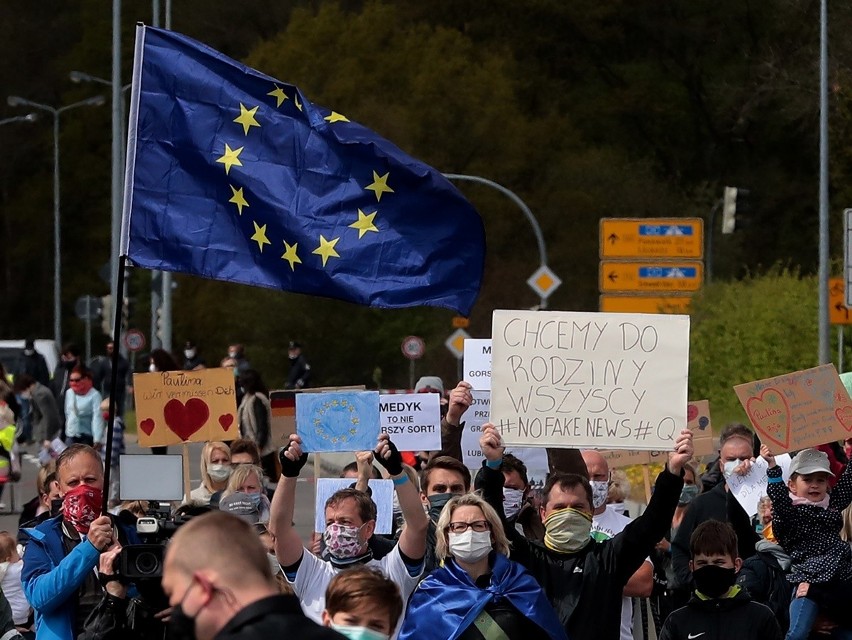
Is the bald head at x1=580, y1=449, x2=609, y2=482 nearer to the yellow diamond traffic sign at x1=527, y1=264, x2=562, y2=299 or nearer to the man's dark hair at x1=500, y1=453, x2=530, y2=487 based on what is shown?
the man's dark hair at x1=500, y1=453, x2=530, y2=487

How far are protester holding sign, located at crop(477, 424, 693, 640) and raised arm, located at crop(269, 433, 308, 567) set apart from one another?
2.69ft

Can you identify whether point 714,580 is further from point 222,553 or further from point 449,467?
point 222,553

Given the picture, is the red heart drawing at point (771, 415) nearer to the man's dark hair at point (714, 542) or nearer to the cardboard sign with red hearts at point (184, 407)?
the man's dark hair at point (714, 542)

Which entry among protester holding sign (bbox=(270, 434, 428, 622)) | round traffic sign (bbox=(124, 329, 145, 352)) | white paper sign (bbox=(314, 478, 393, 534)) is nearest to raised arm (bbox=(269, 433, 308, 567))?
protester holding sign (bbox=(270, 434, 428, 622))

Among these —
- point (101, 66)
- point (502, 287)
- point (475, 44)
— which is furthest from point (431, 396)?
point (101, 66)

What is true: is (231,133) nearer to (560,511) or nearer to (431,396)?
(431,396)

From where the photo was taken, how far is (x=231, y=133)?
8914mm

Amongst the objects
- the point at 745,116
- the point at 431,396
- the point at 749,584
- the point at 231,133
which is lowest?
the point at 749,584

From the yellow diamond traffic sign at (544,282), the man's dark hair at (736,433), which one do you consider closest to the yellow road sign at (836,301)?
the yellow diamond traffic sign at (544,282)

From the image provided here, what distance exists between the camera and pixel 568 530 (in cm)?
682

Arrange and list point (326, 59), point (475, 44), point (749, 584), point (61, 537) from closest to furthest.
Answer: point (61, 537) < point (749, 584) < point (326, 59) < point (475, 44)

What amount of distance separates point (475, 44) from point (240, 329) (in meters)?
13.1

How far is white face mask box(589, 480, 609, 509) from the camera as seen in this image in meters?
8.89

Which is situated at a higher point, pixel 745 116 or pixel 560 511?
pixel 745 116
